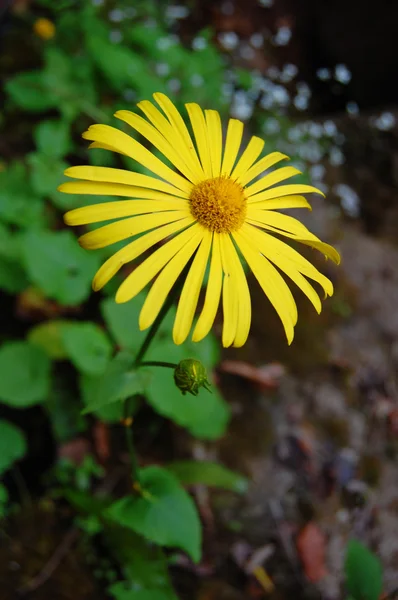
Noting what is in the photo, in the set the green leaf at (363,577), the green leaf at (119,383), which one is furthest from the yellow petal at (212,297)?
the green leaf at (363,577)

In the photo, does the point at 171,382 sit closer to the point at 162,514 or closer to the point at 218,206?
the point at 162,514

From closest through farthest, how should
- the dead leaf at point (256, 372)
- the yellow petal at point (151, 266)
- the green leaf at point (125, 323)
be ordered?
the yellow petal at point (151, 266) → the green leaf at point (125, 323) → the dead leaf at point (256, 372)

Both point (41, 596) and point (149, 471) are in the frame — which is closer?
point (149, 471)

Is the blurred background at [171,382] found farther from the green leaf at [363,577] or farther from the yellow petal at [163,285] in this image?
the yellow petal at [163,285]

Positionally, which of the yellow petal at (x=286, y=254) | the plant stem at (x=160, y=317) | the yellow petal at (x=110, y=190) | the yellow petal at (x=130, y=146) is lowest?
the plant stem at (x=160, y=317)

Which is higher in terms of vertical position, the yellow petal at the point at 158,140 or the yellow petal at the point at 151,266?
the yellow petal at the point at 158,140

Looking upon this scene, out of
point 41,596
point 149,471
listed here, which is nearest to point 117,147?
point 149,471

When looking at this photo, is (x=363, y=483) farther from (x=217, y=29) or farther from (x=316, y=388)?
(x=217, y=29)
